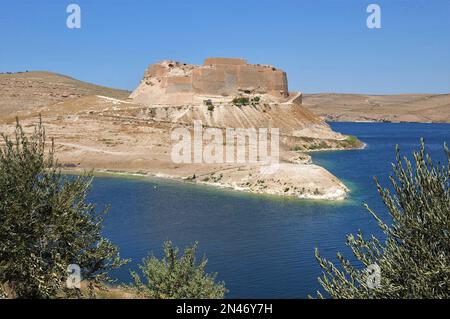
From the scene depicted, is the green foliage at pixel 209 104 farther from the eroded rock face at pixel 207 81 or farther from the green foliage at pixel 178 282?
the green foliage at pixel 178 282

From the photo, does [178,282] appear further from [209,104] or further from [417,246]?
[209,104]

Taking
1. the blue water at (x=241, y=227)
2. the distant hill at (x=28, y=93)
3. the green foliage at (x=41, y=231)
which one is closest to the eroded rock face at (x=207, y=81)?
the distant hill at (x=28, y=93)

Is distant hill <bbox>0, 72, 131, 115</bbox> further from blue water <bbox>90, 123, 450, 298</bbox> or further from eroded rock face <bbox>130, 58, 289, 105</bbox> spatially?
blue water <bbox>90, 123, 450, 298</bbox>

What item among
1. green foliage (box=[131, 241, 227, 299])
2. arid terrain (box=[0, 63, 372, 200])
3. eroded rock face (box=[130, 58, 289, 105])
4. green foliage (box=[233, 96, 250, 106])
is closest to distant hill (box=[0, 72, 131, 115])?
eroded rock face (box=[130, 58, 289, 105])

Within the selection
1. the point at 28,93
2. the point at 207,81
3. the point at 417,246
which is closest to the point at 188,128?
the point at 207,81

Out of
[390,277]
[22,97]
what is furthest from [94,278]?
[22,97]

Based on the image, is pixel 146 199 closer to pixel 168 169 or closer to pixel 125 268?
pixel 168 169
